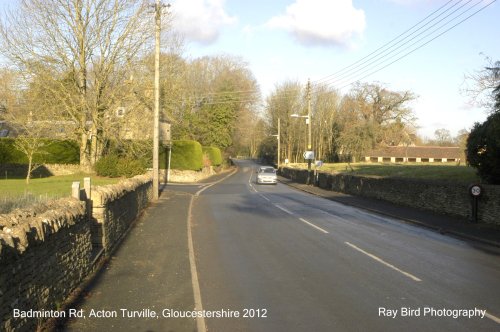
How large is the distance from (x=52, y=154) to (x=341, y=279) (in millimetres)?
39557

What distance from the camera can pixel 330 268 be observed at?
965cm

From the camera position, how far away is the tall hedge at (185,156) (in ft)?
167

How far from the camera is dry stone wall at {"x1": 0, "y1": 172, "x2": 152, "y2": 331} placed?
499 cm

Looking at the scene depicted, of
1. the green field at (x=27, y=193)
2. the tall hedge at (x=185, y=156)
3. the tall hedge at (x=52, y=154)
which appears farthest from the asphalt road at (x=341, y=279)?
the tall hedge at (x=185, y=156)

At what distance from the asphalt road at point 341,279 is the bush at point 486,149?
5.41 metres

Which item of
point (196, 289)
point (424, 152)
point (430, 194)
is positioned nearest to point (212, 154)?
point (430, 194)

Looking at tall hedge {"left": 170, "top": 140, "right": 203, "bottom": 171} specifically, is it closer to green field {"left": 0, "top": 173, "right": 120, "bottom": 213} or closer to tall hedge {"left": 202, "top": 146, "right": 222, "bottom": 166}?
tall hedge {"left": 202, "top": 146, "right": 222, "bottom": 166}

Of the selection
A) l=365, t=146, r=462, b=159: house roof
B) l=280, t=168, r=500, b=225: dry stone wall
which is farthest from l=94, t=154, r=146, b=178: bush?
l=365, t=146, r=462, b=159: house roof

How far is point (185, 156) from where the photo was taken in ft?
168

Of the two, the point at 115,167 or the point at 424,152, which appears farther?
the point at 424,152

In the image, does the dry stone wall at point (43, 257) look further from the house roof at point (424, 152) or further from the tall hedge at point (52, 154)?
the house roof at point (424, 152)

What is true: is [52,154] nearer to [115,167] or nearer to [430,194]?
[115,167]

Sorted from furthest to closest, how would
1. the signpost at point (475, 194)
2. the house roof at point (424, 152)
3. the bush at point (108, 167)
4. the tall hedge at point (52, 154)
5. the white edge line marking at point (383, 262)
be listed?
the house roof at point (424, 152) → the tall hedge at point (52, 154) → the bush at point (108, 167) → the signpost at point (475, 194) → the white edge line marking at point (383, 262)

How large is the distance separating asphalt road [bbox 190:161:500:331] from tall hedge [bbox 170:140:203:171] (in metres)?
35.5
